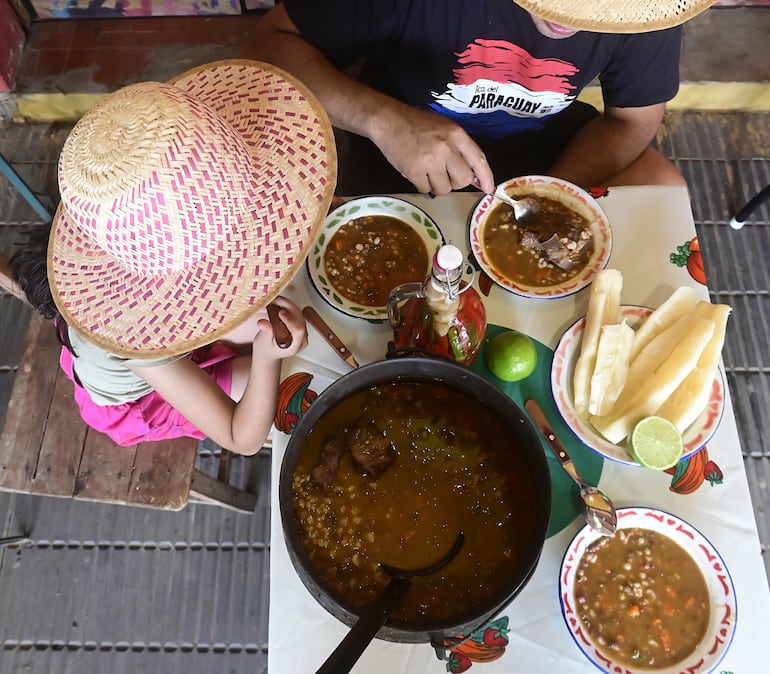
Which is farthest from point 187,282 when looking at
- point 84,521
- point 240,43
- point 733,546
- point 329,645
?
point 240,43

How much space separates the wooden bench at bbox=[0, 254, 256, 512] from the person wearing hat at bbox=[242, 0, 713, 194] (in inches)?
36.5

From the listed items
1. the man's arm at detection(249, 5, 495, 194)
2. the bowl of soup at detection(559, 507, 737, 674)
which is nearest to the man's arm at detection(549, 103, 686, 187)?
the man's arm at detection(249, 5, 495, 194)

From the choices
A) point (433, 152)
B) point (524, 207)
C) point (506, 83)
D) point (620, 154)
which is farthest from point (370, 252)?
point (620, 154)

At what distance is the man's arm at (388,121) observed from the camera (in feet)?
4.61

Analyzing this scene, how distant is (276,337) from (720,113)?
255cm

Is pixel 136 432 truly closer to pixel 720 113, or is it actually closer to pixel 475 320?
pixel 475 320

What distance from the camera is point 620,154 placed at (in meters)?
1.72

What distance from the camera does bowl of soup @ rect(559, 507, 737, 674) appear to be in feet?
3.62

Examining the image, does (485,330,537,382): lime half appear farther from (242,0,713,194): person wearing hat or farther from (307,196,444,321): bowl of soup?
(242,0,713,194): person wearing hat

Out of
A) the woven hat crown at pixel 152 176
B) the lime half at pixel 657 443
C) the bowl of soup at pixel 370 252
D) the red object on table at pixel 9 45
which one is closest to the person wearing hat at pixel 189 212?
the woven hat crown at pixel 152 176

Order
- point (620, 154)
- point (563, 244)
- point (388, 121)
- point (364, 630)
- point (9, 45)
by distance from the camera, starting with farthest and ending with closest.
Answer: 1. point (9, 45)
2. point (620, 154)
3. point (388, 121)
4. point (563, 244)
5. point (364, 630)

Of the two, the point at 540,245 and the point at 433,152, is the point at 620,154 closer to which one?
the point at 540,245

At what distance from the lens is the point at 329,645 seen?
3.71 ft

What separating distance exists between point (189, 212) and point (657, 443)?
94 centimetres
